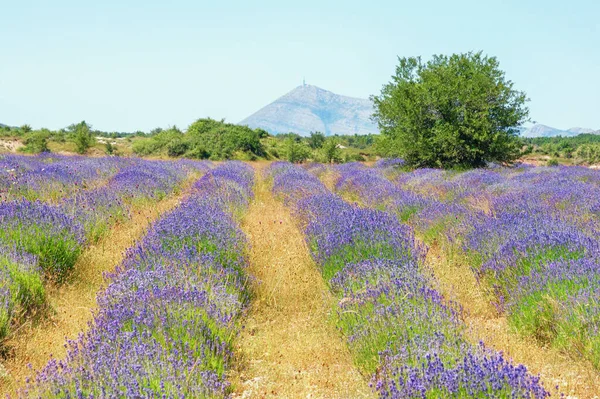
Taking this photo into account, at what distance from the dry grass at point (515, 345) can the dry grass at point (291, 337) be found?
30.9 inches

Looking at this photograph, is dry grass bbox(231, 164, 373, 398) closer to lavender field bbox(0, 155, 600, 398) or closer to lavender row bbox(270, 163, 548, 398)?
lavender field bbox(0, 155, 600, 398)

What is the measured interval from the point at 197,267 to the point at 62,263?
1.30 metres

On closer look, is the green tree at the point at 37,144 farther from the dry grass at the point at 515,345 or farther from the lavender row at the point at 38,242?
the dry grass at the point at 515,345

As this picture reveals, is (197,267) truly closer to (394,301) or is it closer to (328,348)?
(328,348)

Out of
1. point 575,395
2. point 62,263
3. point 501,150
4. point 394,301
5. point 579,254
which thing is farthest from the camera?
point 501,150

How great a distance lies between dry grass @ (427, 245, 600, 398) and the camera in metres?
2.36

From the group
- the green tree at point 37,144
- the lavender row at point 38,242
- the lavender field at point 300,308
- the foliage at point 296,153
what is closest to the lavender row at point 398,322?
the lavender field at point 300,308

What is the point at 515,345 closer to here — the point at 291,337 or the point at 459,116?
the point at 291,337

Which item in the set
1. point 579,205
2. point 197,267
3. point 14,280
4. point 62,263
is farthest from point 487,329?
point 579,205

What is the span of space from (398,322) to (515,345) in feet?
2.53

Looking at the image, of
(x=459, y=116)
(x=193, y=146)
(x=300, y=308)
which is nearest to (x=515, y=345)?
(x=300, y=308)

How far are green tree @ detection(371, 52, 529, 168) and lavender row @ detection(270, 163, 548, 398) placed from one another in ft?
37.7

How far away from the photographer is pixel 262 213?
24.2 ft

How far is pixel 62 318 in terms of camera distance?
3270 mm
